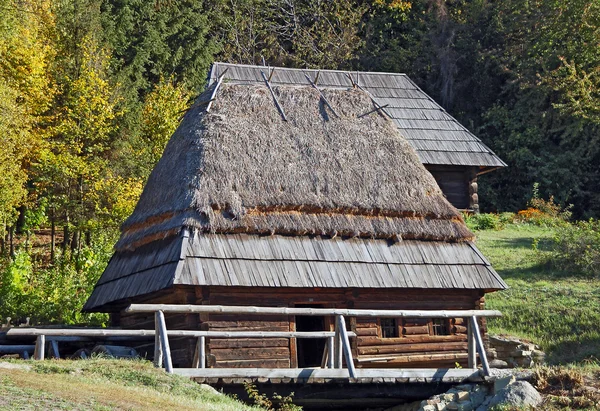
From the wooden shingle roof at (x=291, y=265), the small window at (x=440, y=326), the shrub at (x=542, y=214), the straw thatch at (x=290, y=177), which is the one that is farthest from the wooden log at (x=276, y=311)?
the shrub at (x=542, y=214)

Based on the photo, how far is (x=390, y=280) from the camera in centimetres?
1839

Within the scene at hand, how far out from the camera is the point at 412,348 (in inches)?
752

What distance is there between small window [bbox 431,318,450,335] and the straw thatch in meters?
1.62

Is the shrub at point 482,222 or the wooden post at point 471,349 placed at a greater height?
the shrub at point 482,222

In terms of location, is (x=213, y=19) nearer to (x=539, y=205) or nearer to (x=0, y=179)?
(x=539, y=205)

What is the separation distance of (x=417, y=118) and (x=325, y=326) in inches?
529

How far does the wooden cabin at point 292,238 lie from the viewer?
1759cm

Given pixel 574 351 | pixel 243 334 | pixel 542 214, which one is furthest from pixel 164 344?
pixel 542 214

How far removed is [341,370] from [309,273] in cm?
298

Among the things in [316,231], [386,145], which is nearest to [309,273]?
[316,231]

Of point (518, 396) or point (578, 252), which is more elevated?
point (578, 252)

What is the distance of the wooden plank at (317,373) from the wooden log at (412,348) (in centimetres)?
286

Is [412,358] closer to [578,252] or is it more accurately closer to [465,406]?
[465,406]

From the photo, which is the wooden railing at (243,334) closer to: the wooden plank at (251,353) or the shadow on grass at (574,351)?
the wooden plank at (251,353)
